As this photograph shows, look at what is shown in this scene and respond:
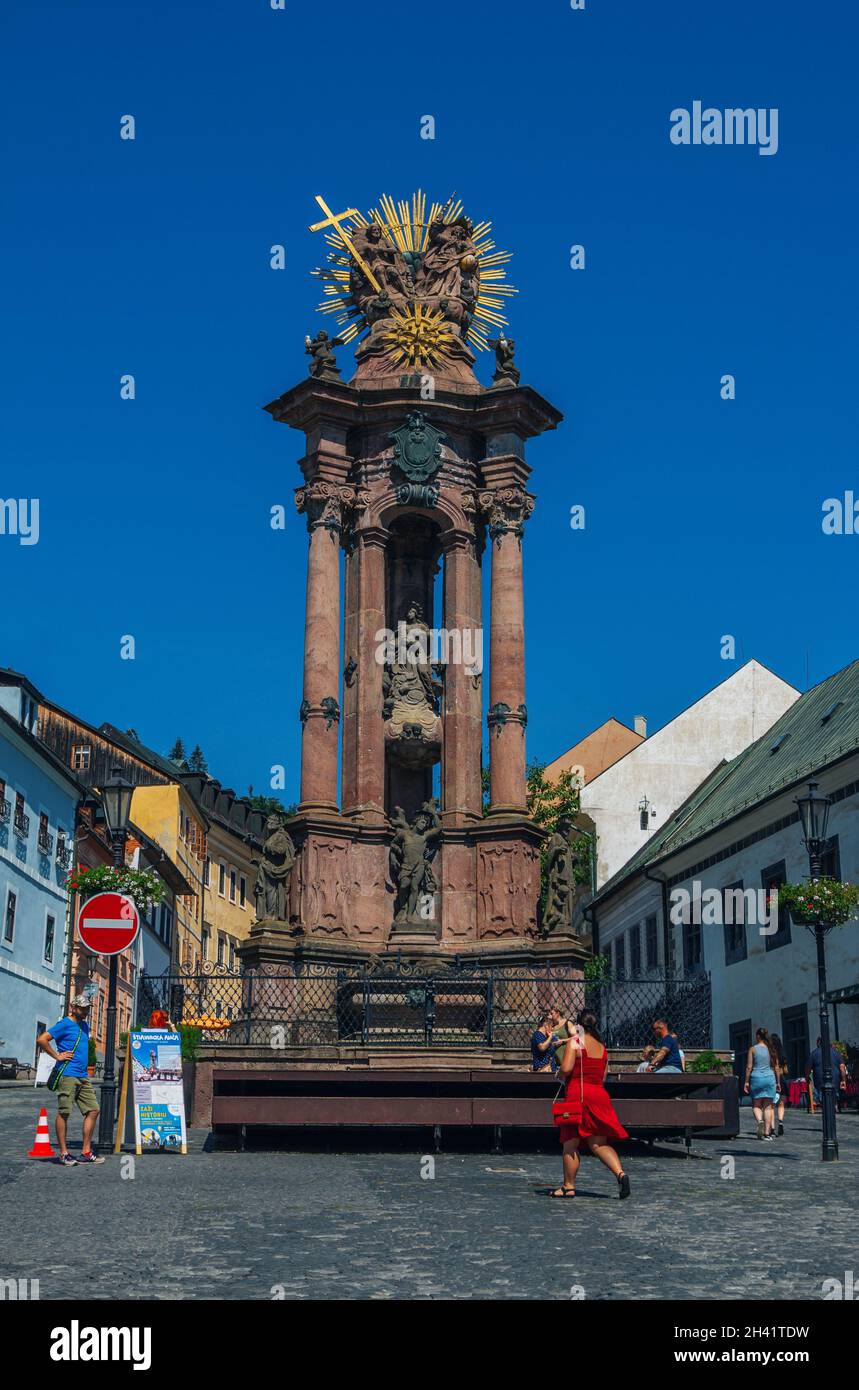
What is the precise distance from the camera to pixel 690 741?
55125 millimetres

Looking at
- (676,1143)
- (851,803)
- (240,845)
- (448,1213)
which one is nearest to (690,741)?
(851,803)

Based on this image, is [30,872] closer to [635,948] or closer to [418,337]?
[635,948]

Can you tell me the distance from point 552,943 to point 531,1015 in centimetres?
118

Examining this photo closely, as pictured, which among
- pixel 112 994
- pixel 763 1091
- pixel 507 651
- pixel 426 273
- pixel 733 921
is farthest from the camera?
pixel 733 921

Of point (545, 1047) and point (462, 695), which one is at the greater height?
point (462, 695)

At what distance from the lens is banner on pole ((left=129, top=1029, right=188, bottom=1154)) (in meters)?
17.8

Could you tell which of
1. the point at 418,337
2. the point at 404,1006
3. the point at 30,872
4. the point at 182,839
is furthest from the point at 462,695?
the point at 182,839

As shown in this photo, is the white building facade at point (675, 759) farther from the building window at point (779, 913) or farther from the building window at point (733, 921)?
the building window at point (779, 913)

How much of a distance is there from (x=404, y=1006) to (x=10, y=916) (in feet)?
78.3

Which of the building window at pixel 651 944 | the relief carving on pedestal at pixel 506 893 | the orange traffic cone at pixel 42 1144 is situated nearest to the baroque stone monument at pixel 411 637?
the relief carving on pedestal at pixel 506 893

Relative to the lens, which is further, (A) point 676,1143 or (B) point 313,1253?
(A) point 676,1143

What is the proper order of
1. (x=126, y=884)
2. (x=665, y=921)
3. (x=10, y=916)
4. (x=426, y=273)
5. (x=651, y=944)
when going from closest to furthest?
(x=126, y=884), (x=426, y=273), (x=10, y=916), (x=665, y=921), (x=651, y=944)

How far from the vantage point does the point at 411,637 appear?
26109mm
